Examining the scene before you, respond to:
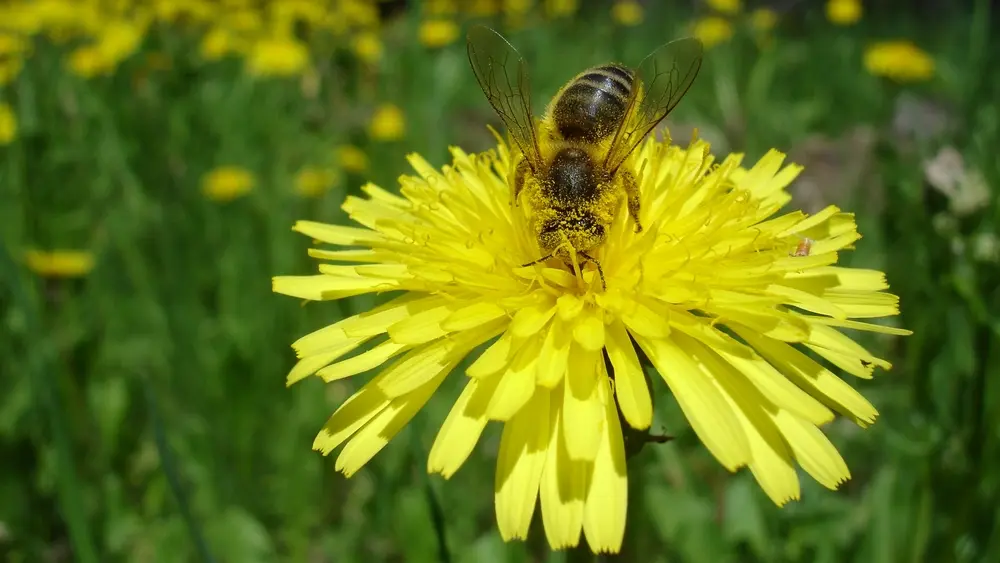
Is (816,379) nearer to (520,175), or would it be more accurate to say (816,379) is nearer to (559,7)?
(520,175)

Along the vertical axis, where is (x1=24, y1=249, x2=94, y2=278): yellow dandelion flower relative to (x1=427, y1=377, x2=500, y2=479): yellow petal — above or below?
above

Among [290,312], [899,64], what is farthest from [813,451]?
[899,64]

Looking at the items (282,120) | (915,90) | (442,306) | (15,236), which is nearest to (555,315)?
(442,306)

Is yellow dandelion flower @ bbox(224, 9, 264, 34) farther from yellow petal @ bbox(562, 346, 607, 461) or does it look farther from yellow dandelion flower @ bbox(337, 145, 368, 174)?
yellow petal @ bbox(562, 346, 607, 461)

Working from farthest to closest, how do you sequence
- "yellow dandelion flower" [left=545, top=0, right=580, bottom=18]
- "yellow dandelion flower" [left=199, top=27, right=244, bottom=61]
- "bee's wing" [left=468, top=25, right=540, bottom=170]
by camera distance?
1. "yellow dandelion flower" [left=545, top=0, right=580, bottom=18]
2. "yellow dandelion flower" [left=199, top=27, right=244, bottom=61]
3. "bee's wing" [left=468, top=25, right=540, bottom=170]


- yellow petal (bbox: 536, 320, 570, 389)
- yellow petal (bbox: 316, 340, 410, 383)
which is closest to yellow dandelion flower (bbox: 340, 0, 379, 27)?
yellow petal (bbox: 316, 340, 410, 383)

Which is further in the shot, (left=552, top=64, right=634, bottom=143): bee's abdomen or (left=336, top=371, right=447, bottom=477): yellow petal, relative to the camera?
(left=552, top=64, right=634, bottom=143): bee's abdomen
